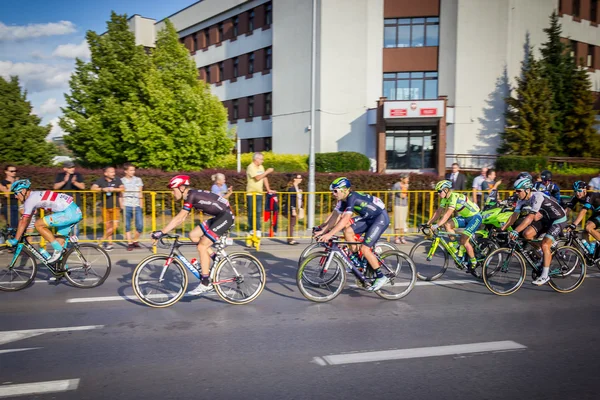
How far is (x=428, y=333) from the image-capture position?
5.63 meters

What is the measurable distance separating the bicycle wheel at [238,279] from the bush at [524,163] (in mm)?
23307

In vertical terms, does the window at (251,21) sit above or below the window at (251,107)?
above

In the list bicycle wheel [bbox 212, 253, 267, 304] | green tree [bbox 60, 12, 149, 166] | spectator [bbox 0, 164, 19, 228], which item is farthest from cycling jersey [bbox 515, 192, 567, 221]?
green tree [bbox 60, 12, 149, 166]

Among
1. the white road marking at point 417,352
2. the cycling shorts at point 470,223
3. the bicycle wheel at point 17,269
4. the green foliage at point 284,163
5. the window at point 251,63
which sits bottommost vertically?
the white road marking at point 417,352

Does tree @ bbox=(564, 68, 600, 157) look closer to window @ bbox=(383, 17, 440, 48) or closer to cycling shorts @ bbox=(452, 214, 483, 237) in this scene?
window @ bbox=(383, 17, 440, 48)

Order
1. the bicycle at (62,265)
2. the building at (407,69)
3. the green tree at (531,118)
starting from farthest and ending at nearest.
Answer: the building at (407,69) → the green tree at (531,118) → the bicycle at (62,265)

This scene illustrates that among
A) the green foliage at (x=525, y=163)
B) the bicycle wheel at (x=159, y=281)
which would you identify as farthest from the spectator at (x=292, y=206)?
the green foliage at (x=525, y=163)

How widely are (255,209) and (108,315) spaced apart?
5631 mm

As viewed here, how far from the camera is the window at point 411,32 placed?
2928 centimetres

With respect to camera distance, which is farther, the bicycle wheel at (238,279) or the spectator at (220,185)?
the spectator at (220,185)

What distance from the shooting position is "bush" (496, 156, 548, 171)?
26208 mm

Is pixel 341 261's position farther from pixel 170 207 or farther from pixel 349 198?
pixel 170 207

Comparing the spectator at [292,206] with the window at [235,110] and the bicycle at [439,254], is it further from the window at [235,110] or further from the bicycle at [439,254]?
the window at [235,110]

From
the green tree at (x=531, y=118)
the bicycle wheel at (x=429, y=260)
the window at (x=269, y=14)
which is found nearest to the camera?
the bicycle wheel at (x=429, y=260)
